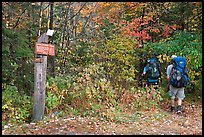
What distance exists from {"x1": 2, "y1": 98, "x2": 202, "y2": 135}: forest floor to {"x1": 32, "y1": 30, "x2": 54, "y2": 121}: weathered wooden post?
1.04 feet

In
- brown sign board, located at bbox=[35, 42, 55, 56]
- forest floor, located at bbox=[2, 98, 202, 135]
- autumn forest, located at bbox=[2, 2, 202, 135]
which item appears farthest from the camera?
autumn forest, located at bbox=[2, 2, 202, 135]

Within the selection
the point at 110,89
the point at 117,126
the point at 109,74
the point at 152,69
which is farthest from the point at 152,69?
the point at 117,126

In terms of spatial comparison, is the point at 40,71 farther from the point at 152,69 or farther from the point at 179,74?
the point at 152,69

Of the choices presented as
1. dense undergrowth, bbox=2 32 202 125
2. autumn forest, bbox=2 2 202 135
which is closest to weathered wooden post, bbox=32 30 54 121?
autumn forest, bbox=2 2 202 135

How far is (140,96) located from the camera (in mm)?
8555

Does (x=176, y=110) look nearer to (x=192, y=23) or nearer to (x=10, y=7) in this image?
(x=192, y=23)

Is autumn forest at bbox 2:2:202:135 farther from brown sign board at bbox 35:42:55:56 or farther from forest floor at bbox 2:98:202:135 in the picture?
brown sign board at bbox 35:42:55:56

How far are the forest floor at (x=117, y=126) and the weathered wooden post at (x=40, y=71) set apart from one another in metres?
0.32

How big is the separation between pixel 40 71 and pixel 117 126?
7.34ft

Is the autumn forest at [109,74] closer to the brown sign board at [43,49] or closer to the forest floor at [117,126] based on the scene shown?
the forest floor at [117,126]

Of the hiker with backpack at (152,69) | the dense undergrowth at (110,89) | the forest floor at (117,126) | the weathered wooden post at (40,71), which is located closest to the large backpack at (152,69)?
the hiker with backpack at (152,69)

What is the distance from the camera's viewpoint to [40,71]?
652cm

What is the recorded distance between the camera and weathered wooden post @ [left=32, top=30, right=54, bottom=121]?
6.40 metres

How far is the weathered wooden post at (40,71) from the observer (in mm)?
6396
